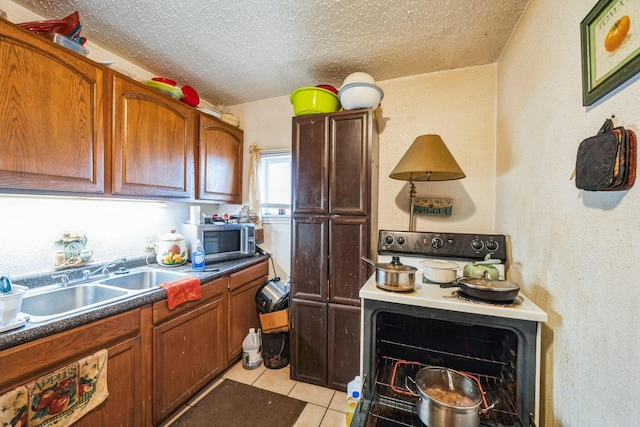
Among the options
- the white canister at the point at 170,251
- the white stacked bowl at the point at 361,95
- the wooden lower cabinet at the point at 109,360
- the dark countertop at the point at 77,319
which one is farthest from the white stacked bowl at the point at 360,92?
the wooden lower cabinet at the point at 109,360

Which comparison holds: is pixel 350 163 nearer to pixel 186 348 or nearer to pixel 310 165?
pixel 310 165

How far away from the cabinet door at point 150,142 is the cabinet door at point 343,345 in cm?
153

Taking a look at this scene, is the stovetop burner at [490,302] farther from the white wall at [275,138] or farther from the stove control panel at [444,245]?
the white wall at [275,138]

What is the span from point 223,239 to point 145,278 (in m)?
0.63

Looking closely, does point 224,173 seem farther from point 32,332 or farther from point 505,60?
point 505,60

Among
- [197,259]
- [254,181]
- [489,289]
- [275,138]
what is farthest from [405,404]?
[275,138]

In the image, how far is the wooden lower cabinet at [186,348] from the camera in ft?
4.90

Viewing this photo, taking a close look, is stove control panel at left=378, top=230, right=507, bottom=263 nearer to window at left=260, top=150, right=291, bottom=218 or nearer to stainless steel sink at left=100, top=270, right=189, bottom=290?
window at left=260, top=150, right=291, bottom=218

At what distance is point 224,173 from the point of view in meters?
2.44

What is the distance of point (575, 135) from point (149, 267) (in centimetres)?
254

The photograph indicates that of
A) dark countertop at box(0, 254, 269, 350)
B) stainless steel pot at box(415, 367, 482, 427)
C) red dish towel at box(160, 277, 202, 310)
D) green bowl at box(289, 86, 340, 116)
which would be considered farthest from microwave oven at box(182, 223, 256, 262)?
stainless steel pot at box(415, 367, 482, 427)

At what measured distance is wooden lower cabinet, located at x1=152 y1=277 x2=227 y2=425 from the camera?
1.49 metres

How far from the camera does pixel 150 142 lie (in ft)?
5.76

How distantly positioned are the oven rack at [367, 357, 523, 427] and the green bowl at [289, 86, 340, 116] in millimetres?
A: 1749
